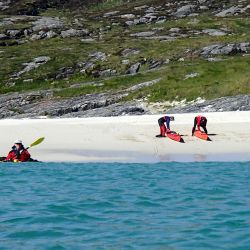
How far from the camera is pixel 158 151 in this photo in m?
28.2

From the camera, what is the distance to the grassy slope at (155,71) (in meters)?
49.9

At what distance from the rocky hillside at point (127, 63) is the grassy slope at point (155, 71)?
0.09 meters

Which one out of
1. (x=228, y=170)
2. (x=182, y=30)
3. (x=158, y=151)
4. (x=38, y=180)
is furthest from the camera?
(x=182, y=30)

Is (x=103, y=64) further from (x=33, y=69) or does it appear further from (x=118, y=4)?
(x=118, y=4)

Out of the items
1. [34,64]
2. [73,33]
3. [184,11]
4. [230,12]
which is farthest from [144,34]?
[184,11]

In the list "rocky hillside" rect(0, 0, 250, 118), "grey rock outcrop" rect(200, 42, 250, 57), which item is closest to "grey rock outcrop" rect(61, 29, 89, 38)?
"rocky hillside" rect(0, 0, 250, 118)

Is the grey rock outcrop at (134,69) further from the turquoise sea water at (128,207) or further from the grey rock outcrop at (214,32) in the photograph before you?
the turquoise sea water at (128,207)

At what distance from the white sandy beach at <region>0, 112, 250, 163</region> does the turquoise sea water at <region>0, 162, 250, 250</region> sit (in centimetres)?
335

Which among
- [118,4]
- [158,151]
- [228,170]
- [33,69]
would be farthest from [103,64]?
[118,4]

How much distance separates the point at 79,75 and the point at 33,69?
7513 mm

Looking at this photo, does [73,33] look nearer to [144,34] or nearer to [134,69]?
[144,34]

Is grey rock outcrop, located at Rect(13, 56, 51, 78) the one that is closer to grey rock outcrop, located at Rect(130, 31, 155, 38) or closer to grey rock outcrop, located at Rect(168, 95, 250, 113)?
grey rock outcrop, located at Rect(130, 31, 155, 38)

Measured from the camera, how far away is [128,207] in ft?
50.4

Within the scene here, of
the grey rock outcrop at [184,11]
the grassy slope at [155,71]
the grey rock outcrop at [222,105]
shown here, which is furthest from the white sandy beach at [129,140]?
the grey rock outcrop at [184,11]
